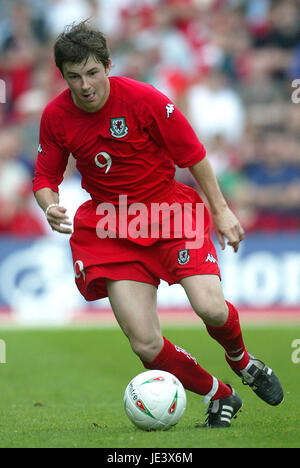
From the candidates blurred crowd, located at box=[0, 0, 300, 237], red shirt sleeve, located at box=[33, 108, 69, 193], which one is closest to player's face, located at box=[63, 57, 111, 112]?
red shirt sleeve, located at box=[33, 108, 69, 193]

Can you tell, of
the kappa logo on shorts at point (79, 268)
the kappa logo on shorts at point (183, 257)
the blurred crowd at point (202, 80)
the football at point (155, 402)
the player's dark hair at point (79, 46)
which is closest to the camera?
the football at point (155, 402)

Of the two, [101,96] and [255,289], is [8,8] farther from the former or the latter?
[101,96]

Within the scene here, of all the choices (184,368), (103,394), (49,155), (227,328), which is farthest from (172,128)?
(103,394)

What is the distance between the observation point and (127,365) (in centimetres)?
898

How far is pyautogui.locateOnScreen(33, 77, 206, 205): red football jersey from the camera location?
17.9ft

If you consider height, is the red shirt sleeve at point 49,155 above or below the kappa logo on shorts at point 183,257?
above

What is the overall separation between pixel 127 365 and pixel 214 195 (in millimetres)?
3903

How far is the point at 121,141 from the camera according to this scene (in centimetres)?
551

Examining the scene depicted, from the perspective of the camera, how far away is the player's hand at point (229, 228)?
5.35 m

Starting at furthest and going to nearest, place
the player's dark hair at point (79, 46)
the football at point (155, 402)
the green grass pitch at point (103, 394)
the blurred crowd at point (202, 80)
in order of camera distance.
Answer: the blurred crowd at point (202, 80), the player's dark hair at point (79, 46), the football at point (155, 402), the green grass pitch at point (103, 394)

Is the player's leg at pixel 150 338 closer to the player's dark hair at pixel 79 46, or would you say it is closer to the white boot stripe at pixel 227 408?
the white boot stripe at pixel 227 408

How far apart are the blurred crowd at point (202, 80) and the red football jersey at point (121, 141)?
7.56 meters

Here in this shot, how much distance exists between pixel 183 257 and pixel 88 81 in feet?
4.07

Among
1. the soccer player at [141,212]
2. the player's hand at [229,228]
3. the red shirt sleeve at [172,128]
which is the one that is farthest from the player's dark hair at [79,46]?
the player's hand at [229,228]
